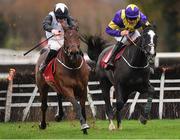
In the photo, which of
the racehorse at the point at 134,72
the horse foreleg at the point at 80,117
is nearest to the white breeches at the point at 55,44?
the racehorse at the point at 134,72

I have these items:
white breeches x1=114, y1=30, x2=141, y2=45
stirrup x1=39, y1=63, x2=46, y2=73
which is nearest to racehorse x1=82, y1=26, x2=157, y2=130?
white breeches x1=114, y1=30, x2=141, y2=45

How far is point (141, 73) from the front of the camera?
53.7 ft

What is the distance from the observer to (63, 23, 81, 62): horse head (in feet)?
48.8

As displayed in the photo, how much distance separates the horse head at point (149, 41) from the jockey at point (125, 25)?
0.70ft

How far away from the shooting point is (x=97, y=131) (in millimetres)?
15891

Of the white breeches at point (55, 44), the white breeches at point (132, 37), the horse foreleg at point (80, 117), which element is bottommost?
the horse foreleg at point (80, 117)

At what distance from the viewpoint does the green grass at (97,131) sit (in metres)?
14.5

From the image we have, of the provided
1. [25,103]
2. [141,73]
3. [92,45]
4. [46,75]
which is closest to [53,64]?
[46,75]

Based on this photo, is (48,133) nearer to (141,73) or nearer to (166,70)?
(141,73)

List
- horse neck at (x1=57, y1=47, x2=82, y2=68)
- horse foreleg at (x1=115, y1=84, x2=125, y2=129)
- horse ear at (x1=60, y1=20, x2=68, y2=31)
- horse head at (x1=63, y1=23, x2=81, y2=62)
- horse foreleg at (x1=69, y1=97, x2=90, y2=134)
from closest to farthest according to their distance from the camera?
horse foreleg at (x1=69, y1=97, x2=90, y2=134)
horse head at (x1=63, y1=23, x2=81, y2=62)
horse ear at (x1=60, y1=20, x2=68, y2=31)
horse neck at (x1=57, y1=47, x2=82, y2=68)
horse foreleg at (x1=115, y1=84, x2=125, y2=129)

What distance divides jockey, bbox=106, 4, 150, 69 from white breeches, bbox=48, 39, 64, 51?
3.57 feet

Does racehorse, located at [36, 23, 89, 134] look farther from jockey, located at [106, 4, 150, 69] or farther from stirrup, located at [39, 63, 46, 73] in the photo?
jockey, located at [106, 4, 150, 69]

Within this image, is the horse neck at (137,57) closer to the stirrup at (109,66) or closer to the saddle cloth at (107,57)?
the saddle cloth at (107,57)

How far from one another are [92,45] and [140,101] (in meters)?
2.28
